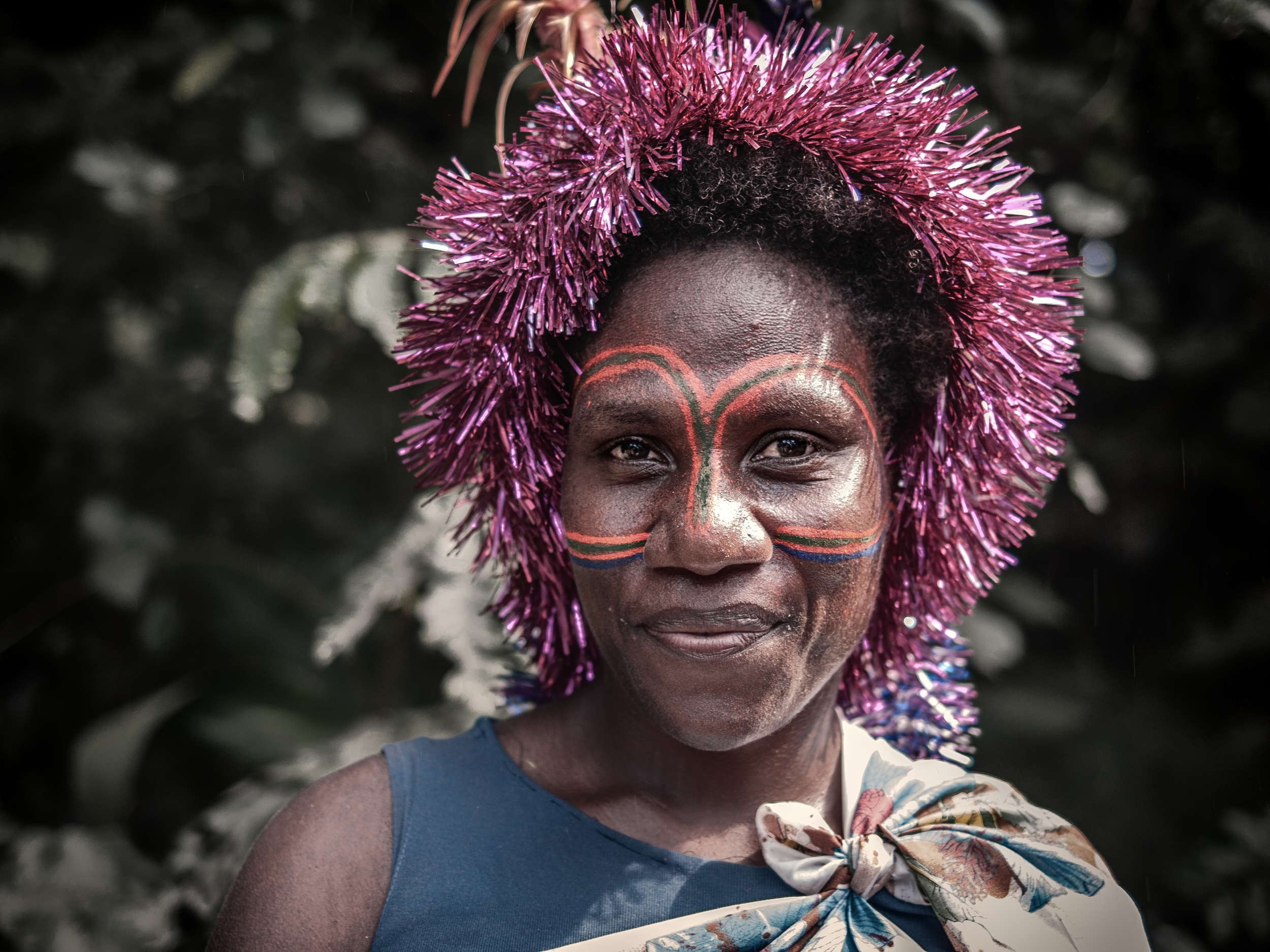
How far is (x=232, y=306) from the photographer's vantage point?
3.05 m

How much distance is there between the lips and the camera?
4.45 ft

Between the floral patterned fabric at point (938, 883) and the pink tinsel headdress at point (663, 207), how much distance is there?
29 centimetres

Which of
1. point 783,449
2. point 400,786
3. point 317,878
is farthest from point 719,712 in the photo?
point 317,878

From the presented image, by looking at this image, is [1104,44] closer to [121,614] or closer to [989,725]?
[989,725]

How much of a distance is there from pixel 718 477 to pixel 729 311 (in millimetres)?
228

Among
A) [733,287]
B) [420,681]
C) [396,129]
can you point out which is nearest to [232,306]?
[396,129]

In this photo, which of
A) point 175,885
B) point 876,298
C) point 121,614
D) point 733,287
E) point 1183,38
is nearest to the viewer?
point 733,287

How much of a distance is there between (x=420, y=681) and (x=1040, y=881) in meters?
1.95

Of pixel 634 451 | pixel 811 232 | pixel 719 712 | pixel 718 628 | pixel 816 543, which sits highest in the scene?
pixel 811 232

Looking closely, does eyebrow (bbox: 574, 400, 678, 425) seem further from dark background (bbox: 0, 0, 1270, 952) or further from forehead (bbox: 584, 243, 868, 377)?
dark background (bbox: 0, 0, 1270, 952)

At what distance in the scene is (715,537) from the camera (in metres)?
1.33

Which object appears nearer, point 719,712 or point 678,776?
point 719,712

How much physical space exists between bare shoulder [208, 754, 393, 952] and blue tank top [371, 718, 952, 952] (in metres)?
0.02

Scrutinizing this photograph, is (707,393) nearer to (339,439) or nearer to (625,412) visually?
(625,412)
